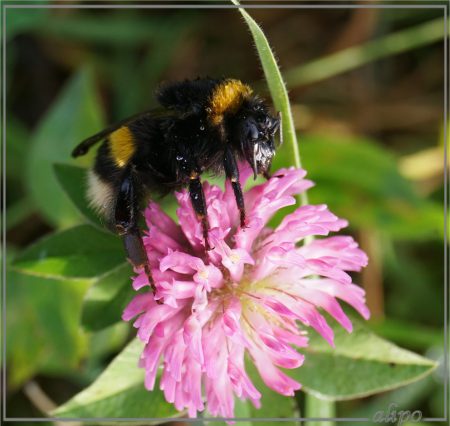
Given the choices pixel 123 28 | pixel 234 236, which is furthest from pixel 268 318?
pixel 123 28

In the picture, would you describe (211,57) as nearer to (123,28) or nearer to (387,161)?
(123,28)

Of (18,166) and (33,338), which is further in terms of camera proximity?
(18,166)

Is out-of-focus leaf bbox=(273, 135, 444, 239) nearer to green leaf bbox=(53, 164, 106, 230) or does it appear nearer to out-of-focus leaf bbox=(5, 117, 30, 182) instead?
green leaf bbox=(53, 164, 106, 230)

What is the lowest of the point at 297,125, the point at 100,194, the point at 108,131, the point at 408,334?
the point at 408,334

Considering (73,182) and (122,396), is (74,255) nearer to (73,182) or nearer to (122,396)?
(73,182)

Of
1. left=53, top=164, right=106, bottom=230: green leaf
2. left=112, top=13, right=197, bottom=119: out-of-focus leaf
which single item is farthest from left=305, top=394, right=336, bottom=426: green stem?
left=112, top=13, right=197, bottom=119: out-of-focus leaf

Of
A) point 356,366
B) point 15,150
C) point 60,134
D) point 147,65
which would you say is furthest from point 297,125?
point 356,366
